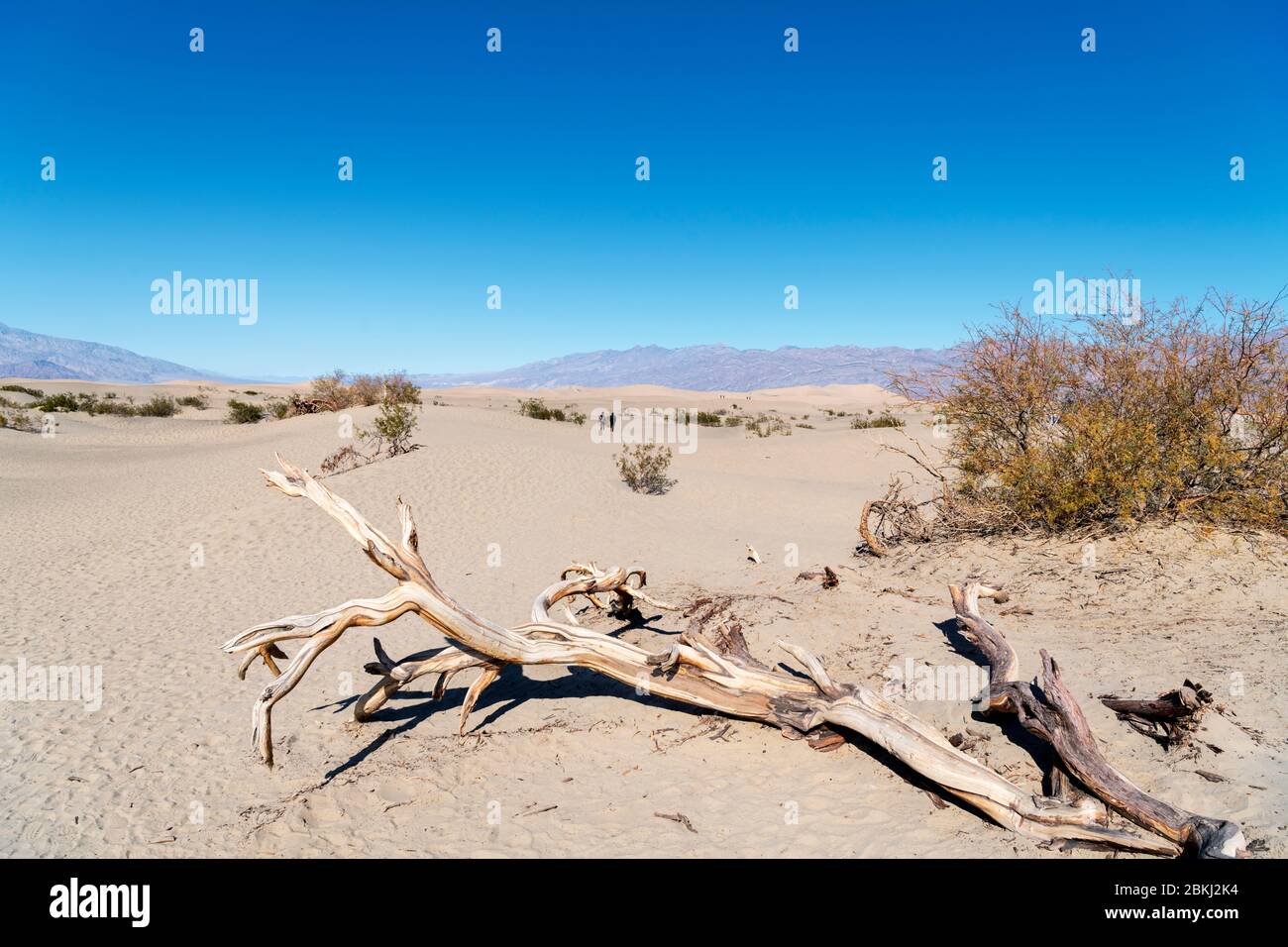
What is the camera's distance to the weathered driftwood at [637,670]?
13.2 feet

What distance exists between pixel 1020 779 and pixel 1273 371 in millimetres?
6744

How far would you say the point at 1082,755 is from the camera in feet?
12.7

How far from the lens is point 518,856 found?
13.1ft

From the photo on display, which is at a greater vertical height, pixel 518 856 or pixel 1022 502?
pixel 1022 502

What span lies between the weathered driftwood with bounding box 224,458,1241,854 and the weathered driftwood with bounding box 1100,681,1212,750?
656 mm

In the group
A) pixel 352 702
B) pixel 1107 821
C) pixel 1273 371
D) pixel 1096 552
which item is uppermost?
pixel 1273 371

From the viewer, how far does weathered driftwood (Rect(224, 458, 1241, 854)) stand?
4035 mm
